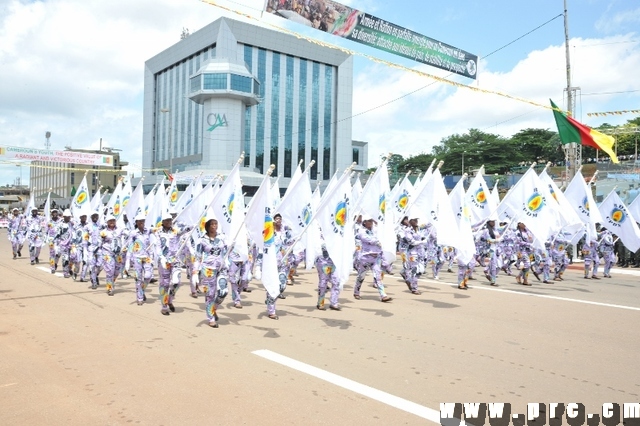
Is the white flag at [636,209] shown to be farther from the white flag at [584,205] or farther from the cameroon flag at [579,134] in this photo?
the white flag at [584,205]

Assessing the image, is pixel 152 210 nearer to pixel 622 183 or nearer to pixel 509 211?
pixel 509 211

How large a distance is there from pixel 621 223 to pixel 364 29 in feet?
29.7

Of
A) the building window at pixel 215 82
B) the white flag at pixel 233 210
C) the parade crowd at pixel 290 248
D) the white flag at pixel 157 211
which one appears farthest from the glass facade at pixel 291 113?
the white flag at pixel 233 210

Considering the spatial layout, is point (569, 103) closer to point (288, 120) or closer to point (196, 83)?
point (196, 83)

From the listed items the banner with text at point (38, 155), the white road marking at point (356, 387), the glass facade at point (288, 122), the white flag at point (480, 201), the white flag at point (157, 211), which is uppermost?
the glass facade at point (288, 122)

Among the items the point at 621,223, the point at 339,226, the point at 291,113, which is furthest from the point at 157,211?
the point at 291,113

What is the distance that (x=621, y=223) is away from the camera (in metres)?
14.9

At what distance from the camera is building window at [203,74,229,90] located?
2356 inches

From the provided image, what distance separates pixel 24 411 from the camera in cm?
445

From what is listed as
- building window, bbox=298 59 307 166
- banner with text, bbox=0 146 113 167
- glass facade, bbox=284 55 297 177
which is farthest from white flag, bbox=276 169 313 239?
building window, bbox=298 59 307 166

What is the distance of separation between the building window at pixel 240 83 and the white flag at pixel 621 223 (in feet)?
166

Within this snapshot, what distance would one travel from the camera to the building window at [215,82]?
59.8m

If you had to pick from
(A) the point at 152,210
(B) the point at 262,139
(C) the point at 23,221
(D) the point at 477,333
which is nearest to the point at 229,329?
(D) the point at 477,333

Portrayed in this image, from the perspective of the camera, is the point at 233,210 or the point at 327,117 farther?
the point at 327,117
